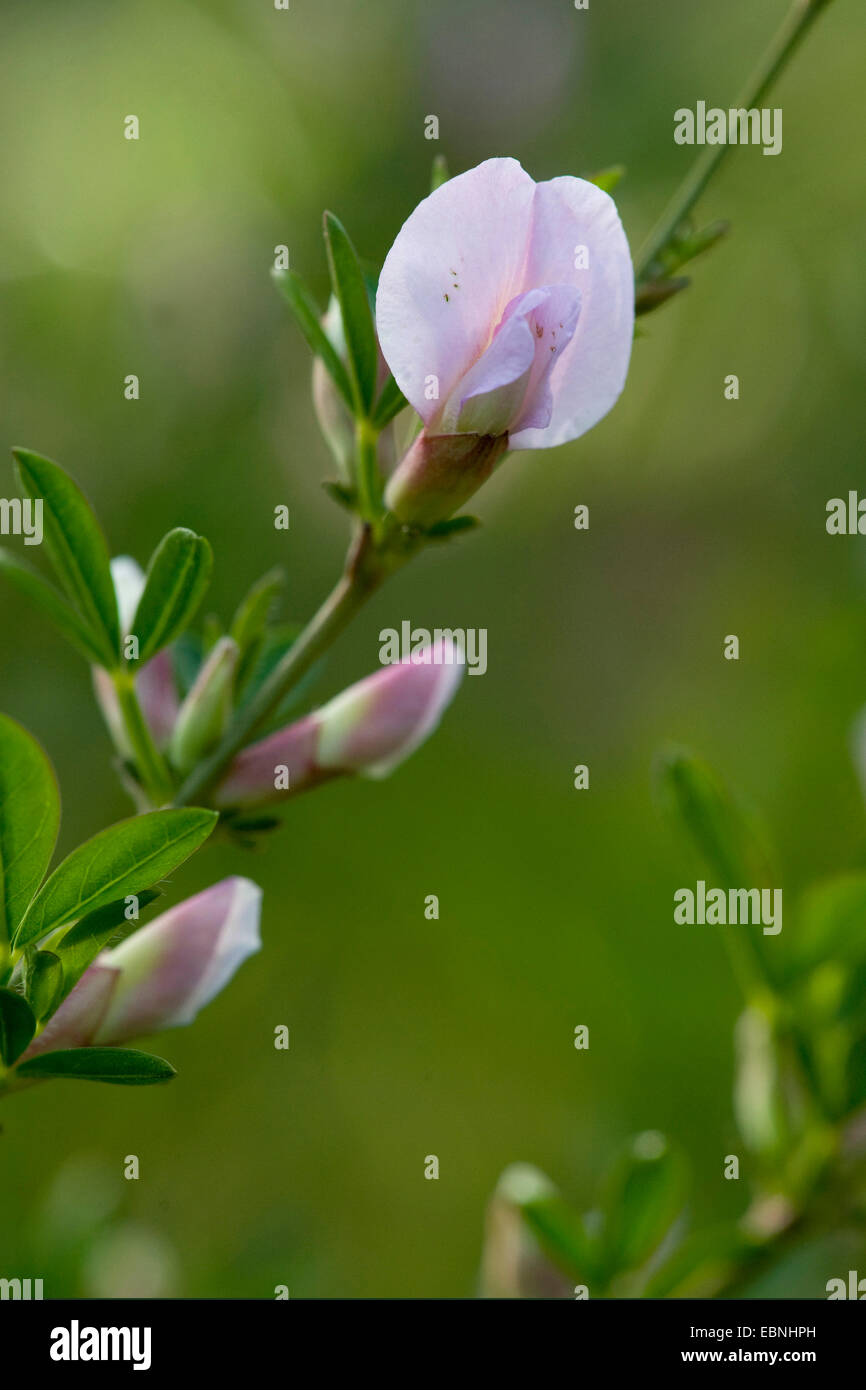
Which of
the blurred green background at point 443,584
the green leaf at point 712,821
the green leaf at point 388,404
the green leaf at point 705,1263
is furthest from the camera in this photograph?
the blurred green background at point 443,584

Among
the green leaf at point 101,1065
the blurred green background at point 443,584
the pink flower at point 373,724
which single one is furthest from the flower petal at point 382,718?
the blurred green background at point 443,584

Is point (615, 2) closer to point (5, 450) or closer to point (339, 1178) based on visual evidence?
point (5, 450)

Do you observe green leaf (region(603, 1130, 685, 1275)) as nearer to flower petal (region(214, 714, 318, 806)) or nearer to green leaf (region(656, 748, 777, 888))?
green leaf (region(656, 748, 777, 888))

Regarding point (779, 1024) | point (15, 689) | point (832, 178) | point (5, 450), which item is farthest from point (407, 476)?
point (832, 178)

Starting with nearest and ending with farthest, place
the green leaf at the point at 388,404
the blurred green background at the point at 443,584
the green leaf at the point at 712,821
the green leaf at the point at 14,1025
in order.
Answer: the green leaf at the point at 14,1025 → the green leaf at the point at 388,404 → the green leaf at the point at 712,821 → the blurred green background at the point at 443,584

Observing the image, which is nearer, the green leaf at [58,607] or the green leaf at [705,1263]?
the green leaf at [58,607]

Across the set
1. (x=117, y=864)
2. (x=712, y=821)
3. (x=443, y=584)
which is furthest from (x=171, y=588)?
(x=443, y=584)

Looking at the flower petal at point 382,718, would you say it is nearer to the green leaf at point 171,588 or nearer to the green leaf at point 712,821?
the green leaf at point 171,588

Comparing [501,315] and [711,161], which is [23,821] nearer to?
[501,315]
